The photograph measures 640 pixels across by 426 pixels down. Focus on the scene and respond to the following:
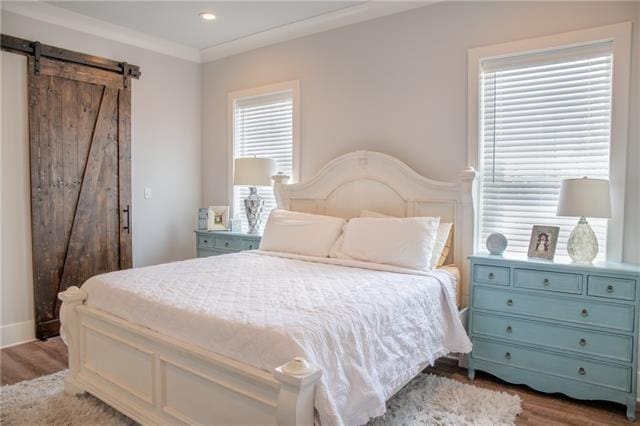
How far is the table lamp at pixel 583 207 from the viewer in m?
2.55

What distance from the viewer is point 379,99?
3660mm

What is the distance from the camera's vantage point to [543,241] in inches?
111

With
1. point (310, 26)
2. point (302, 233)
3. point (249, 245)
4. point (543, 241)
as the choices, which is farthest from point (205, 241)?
point (543, 241)

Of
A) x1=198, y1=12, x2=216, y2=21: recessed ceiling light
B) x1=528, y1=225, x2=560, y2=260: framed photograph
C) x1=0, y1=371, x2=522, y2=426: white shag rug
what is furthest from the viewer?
x1=198, y1=12, x2=216, y2=21: recessed ceiling light

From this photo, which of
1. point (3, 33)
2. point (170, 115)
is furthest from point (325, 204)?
point (3, 33)

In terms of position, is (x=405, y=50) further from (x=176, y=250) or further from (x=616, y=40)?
(x=176, y=250)

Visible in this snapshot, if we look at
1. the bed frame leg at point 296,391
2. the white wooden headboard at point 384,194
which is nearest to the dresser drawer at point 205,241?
the white wooden headboard at point 384,194

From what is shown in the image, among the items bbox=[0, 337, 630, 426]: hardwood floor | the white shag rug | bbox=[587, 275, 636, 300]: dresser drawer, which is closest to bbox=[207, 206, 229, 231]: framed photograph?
bbox=[0, 337, 630, 426]: hardwood floor

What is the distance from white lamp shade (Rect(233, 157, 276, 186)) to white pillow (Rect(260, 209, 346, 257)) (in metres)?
0.51

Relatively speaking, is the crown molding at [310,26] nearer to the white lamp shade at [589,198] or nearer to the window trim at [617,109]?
the window trim at [617,109]

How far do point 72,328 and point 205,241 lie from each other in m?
1.92

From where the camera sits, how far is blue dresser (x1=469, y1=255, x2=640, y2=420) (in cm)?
245

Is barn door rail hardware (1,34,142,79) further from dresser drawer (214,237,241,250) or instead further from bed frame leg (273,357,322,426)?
bed frame leg (273,357,322,426)

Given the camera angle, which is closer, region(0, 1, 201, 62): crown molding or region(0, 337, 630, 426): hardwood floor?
region(0, 337, 630, 426): hardwood floor
